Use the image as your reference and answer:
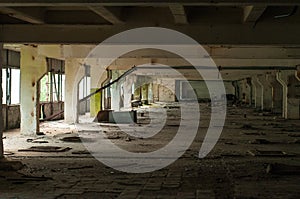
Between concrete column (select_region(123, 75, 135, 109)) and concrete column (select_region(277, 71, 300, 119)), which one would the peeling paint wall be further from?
concrete column (select_region(123, 75, 135, 109))

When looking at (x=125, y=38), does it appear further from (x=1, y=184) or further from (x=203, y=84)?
(x=203, y=84)

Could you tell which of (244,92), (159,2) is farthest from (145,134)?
(244,92)

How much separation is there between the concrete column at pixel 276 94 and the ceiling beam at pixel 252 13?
17.3 m

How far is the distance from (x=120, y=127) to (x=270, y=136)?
202 inches

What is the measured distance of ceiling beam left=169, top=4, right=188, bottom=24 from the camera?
5914 mm

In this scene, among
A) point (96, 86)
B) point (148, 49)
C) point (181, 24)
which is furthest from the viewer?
point (96, 86)

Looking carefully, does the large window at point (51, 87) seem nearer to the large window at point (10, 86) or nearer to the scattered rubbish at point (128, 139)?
the large window at point (10, 86)

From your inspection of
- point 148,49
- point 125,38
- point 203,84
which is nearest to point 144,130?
point 148,49

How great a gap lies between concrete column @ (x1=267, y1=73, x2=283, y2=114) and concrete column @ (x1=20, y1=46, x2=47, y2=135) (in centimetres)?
1409

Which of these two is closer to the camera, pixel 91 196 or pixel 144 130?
pixel 91 196

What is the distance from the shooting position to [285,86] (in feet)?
66.8

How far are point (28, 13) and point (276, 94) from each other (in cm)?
1951

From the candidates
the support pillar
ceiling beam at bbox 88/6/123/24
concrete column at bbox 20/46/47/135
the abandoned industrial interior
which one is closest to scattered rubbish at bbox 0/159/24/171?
the abandoned industrial interior

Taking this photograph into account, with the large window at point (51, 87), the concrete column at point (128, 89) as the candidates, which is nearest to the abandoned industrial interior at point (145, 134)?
the large window at point (51, 87)
